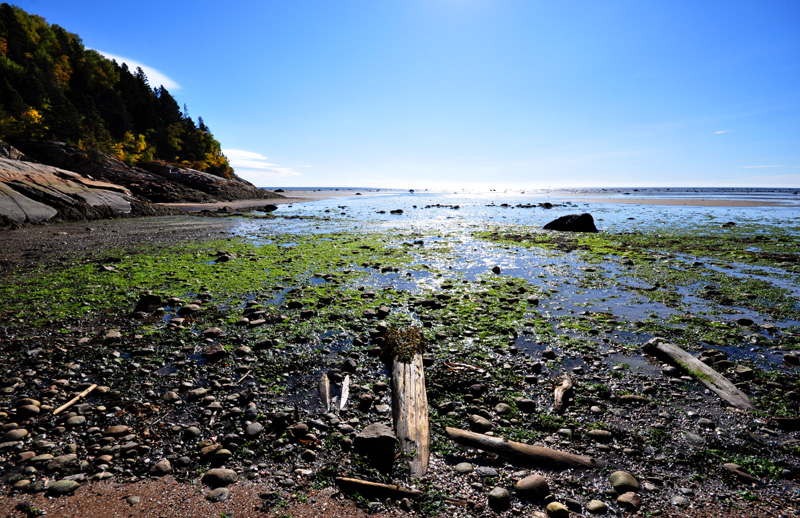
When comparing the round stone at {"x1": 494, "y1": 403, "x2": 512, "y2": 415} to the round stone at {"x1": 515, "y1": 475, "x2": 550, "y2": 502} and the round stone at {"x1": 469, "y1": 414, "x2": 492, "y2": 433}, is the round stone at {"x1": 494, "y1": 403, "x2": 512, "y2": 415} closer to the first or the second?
the round stone at {"x1": 469, "y1": 414, "x2": 492, "y2": 433}

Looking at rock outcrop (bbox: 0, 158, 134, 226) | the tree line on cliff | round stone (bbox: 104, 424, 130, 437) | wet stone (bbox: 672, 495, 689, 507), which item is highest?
the tree line on cliff

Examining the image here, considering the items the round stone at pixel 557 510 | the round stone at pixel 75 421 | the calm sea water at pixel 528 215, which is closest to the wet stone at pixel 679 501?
the round stone at pixel 557 510

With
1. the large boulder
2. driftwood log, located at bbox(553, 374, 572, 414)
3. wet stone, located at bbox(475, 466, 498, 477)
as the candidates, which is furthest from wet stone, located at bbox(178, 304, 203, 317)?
the large boulder

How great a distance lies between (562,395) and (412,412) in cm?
230

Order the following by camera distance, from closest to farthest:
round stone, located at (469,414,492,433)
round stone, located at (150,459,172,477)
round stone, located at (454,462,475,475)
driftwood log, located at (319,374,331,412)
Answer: round stone, located at (150,459,172,477) → round stone, located at (454,462,475,475) → round stone, located at (469,414,492,433) → driftwood log, located at (319,374,331,412)

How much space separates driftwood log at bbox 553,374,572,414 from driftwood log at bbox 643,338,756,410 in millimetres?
2195

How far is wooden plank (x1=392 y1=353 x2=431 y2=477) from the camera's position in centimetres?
380

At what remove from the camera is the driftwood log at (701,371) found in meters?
4.90

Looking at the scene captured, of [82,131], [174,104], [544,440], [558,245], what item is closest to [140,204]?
[558,245]

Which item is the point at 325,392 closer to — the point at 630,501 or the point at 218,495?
the point at 218,495

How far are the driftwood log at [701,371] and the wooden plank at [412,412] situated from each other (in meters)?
4.52

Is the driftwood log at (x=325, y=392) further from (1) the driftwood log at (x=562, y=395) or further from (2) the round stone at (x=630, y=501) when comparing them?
(2) the round stone at (x=630, y=501)

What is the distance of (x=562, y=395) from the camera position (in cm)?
494

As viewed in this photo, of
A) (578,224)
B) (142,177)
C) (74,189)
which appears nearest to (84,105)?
(142,177)
